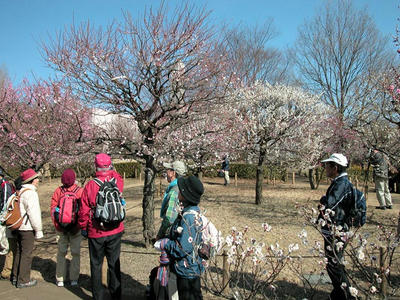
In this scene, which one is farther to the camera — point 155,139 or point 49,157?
point 49,157

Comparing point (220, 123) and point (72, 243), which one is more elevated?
point (220, 123)

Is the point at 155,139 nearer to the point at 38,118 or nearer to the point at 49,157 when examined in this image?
the point at 49,157

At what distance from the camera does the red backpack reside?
400 cm

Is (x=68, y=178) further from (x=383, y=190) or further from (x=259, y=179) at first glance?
(x=383, y=190)

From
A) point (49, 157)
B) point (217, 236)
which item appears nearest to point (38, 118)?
point (49, 157)

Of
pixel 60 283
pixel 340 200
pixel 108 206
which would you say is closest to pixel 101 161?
pixel 108 206

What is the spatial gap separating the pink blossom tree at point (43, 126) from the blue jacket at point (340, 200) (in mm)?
4015

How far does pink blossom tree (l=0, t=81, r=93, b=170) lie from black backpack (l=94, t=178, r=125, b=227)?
7.47ft

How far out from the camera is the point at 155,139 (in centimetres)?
567

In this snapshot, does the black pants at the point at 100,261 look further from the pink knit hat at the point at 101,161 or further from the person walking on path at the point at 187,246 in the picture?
the person walking on path at the point at 187,246

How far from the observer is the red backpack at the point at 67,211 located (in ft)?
13.1

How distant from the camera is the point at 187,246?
267 centimetres

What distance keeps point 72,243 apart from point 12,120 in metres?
4.23

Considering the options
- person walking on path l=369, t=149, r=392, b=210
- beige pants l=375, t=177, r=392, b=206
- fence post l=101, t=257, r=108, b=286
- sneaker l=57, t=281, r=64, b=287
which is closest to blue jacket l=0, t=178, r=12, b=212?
sneaker l=57, t=281, r=64, b=287
